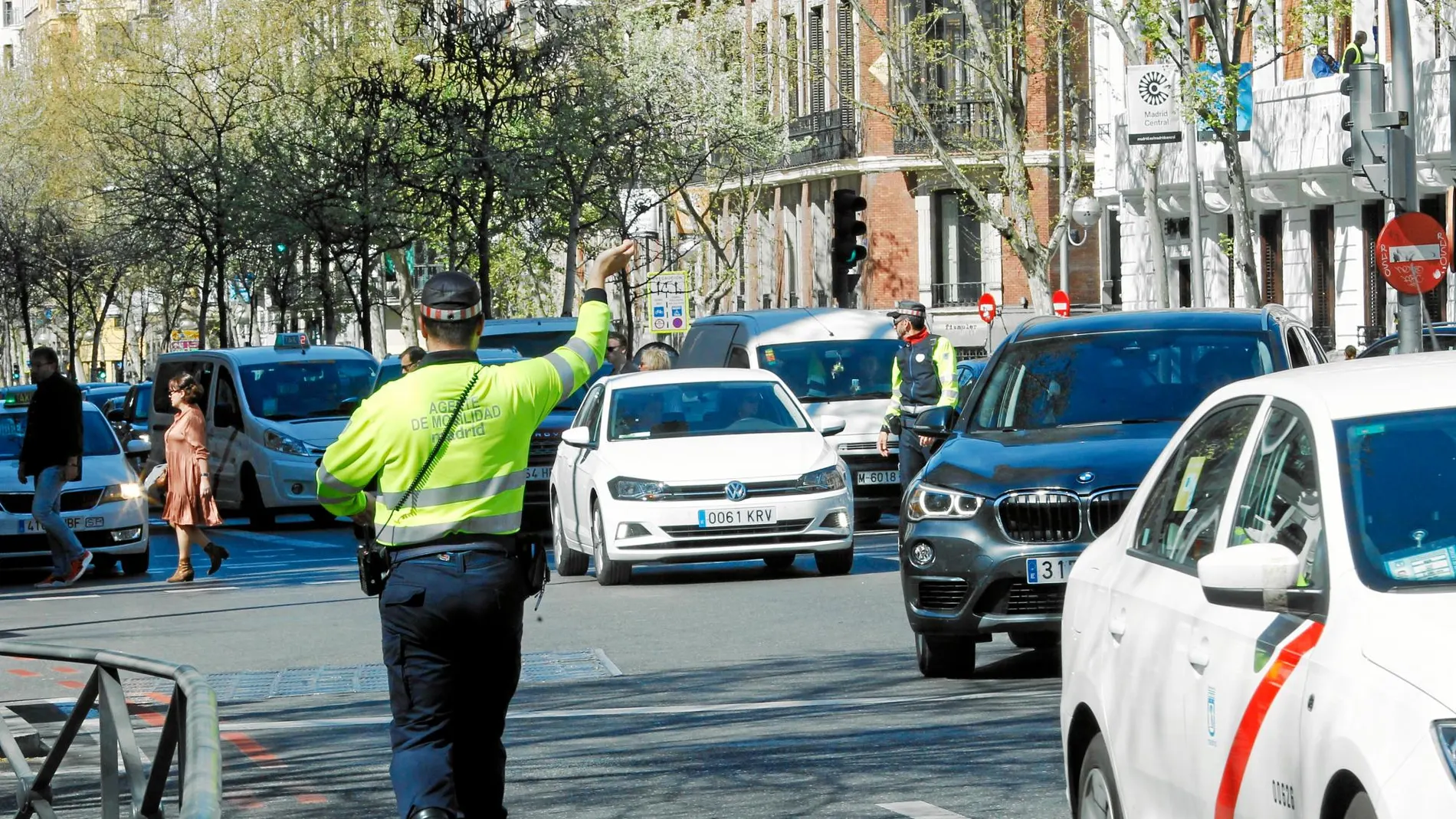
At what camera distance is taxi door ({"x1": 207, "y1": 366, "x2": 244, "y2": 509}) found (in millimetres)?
28781

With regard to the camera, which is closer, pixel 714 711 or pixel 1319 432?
pixel 1319 432

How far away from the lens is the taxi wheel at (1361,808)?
14.2 feet

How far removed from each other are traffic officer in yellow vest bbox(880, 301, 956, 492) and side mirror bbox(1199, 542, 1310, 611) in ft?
48.0

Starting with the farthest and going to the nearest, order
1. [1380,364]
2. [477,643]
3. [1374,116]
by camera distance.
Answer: [1374,116]
[477,643]
[1380,364]

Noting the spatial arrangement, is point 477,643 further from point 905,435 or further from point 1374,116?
point 1374,116

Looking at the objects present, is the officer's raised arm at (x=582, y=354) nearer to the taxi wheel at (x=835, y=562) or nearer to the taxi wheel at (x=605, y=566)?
the taxi wheel at (x=605, y=566)

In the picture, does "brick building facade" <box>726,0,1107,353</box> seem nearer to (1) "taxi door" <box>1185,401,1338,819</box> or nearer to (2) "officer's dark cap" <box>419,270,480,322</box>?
(2) "officer's dark cap" <box>419,270,480,322</box>

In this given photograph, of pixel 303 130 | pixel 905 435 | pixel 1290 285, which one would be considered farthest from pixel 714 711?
pixel 303 130

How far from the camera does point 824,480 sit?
18.0 metres

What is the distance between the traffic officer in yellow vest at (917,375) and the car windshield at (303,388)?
10.1 metres

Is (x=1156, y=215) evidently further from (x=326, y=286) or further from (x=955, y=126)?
(x=955, y=126)

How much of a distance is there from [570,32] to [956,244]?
23.0m

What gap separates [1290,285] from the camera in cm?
4256

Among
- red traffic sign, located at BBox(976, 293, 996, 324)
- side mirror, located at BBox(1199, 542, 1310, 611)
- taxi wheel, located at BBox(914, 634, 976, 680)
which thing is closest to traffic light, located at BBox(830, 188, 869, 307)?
taxi wheel, located at BBox(914, 634, 976, 680)
